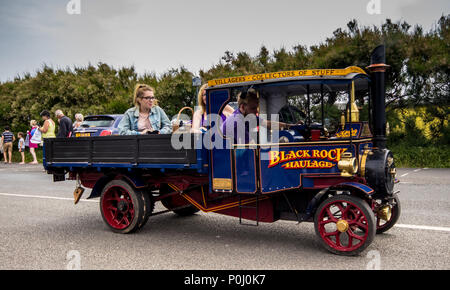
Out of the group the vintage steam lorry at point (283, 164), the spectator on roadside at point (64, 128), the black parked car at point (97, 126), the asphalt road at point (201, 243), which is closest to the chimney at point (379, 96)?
the vintage steam lorry at point (283, 164)

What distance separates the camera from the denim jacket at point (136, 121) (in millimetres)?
6012

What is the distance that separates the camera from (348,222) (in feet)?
14.3

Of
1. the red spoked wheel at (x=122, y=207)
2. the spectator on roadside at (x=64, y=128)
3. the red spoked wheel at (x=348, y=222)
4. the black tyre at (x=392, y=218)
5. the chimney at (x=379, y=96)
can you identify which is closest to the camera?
the red spoked wheel at (x=348, y=222)

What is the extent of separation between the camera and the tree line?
42.4 feet

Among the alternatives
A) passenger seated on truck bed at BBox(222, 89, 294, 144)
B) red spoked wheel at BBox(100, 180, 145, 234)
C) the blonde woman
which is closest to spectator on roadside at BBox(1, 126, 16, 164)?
red spoked wheel at BBox(100, 180, 145, 234)

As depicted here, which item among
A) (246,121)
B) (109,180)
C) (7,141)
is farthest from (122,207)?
(7,141)

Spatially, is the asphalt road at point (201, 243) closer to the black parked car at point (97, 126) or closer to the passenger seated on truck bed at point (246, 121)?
the passenger seated on truck bed at point (246, 121)

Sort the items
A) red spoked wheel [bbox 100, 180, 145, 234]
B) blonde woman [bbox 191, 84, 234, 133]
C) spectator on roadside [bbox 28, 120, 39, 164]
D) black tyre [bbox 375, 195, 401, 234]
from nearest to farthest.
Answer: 1. black tyre [bbox 375, 195, 401, 234]
2. blonde woman [bbox 191, 84, 234, 133]
3. red spoked wheel [bbox 100, 180, 145, 234]
4. spectator on roadside [bbox 28, 120, 39, 164]

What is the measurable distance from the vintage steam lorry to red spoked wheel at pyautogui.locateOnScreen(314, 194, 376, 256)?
0.01 metres

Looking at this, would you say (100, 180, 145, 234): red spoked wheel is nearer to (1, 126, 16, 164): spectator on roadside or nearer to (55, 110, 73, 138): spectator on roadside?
(55, 110, 73, 138): spectator on roadside

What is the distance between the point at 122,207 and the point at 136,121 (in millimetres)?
1260

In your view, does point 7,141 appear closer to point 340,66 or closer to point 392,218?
point 340,66

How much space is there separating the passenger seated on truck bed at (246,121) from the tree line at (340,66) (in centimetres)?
938

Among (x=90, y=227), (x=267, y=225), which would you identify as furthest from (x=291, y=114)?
(x=90, y=227)
